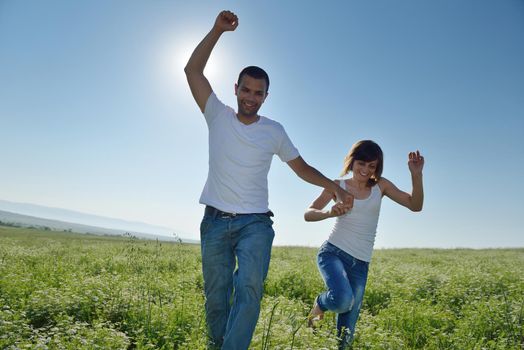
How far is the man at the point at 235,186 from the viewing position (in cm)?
390

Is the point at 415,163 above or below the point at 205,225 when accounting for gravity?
above

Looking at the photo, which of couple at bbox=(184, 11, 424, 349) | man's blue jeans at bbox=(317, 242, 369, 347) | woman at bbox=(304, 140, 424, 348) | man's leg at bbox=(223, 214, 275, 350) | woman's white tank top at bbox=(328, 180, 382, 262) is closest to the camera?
man's leg at bbox=(223, 214, 275, 350)

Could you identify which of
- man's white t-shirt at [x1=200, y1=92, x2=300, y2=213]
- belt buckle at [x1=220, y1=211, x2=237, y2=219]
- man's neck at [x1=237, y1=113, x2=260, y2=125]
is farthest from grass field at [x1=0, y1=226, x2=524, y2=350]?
man's neck at [x1=237, y1=113, x2=260, y2=125]

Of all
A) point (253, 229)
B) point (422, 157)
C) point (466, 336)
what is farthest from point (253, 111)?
point (466, 336)

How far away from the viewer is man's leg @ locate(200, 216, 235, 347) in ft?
13.6

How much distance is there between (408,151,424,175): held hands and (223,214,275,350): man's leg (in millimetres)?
2286

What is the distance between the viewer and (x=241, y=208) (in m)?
4.04

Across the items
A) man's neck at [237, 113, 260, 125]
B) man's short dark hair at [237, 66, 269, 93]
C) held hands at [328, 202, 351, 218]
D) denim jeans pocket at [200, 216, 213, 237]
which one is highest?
man's short dark hair at [237, 66, 269, 93]

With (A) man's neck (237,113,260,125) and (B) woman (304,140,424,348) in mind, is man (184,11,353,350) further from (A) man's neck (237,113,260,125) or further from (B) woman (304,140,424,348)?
(B) woman (304,140,424,348)

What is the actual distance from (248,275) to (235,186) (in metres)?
0.87

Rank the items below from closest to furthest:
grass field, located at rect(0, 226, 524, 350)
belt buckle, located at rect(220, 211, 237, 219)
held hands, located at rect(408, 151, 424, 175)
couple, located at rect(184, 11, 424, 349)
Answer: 1. couple, located at rect(184, 11, 424, 349)
2. belt buckle, located at rect(220, 211, 237, 219)
3. grass field, located at rect(0, 226, 524, 350)
4. held hands, located at rect(408, 151, 424, 175)

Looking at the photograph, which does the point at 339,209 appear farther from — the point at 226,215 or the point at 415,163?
the point at 415,163

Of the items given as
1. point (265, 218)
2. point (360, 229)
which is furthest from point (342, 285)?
point (265, 218)

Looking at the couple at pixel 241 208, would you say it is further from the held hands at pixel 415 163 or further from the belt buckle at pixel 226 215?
the held hands at pixel 415 163
